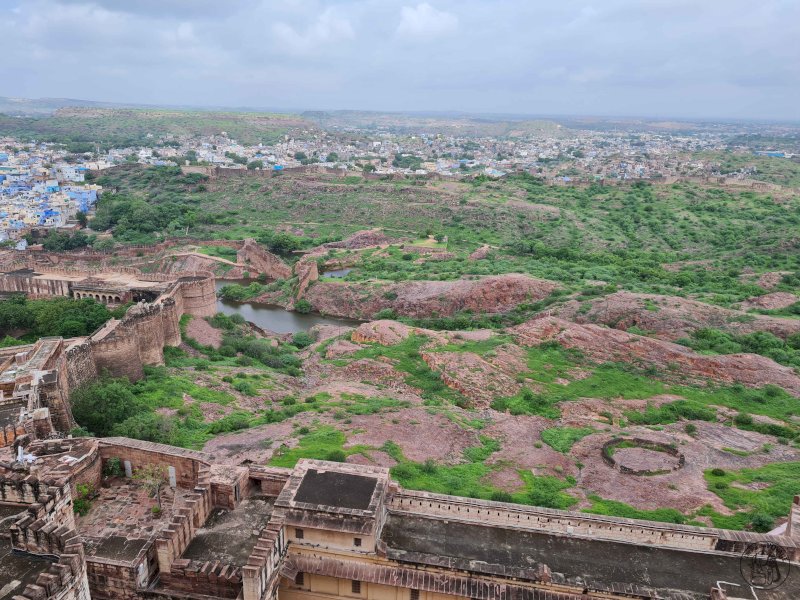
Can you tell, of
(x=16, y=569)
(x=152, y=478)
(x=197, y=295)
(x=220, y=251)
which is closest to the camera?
(x=16, y=569)

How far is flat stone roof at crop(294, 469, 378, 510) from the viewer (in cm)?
1303

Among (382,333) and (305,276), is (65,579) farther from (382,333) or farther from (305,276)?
(305,276)

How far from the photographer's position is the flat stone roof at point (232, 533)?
12273mm

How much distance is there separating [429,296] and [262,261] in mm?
20907

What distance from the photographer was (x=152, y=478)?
1534cm

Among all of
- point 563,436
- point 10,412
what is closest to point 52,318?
point 10,412

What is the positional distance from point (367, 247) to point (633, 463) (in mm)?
46889

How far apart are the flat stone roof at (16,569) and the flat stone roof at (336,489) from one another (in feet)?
16.3

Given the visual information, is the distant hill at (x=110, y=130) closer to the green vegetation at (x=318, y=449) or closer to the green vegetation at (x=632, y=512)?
the green vegetation at (x=318, y=449)

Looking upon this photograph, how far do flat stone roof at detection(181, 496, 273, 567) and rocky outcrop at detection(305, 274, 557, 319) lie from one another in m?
32.0

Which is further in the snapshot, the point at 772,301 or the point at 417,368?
the point at 772,301

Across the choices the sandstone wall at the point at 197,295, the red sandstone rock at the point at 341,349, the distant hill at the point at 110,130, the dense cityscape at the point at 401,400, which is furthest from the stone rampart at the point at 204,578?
the distant hill at the point at 110,130

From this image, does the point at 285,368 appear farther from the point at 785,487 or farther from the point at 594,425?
the point at 785,487

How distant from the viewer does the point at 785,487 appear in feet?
65.9
